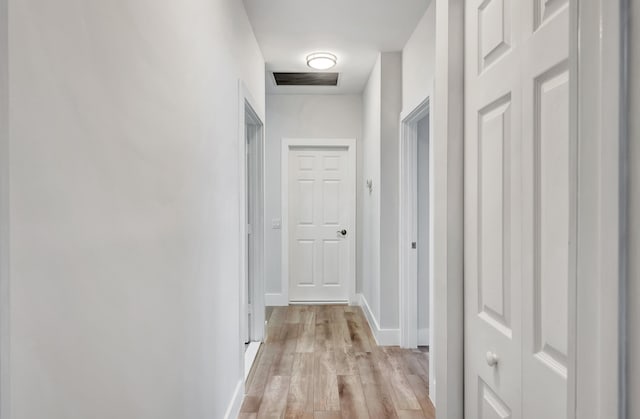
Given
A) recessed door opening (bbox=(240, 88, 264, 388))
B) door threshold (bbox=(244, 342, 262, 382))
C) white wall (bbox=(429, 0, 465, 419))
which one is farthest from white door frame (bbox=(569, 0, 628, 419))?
recessed door opening (bbox=(240, 88, 264, 388))

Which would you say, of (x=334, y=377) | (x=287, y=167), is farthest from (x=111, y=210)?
(x=287, y=167)

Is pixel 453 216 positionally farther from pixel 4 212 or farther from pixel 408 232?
pixel 408 232

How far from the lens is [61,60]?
76 centimetres

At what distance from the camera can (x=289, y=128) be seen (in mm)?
4855

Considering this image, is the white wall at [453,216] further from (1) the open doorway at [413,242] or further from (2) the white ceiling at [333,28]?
(1) the open doorway at [413,242]

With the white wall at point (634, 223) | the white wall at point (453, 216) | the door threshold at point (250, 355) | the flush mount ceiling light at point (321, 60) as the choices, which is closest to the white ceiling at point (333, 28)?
the flush mount ceiling light at point (321, 60)

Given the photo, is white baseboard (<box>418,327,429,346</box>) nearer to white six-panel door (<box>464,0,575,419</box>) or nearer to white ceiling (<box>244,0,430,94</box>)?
white six-panel door (<box>464,0,575,419</box>)

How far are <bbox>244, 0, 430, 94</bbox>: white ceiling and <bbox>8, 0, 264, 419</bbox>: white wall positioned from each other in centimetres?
118

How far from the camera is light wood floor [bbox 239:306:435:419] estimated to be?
239 cm

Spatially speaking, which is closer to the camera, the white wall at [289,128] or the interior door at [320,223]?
the white wall at [289,128]

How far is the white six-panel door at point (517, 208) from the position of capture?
0.88m

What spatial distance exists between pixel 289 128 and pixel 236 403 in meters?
3.32

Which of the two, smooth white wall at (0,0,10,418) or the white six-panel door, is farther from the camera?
the white six-panel door

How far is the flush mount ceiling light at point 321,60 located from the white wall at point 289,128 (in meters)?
1.01
